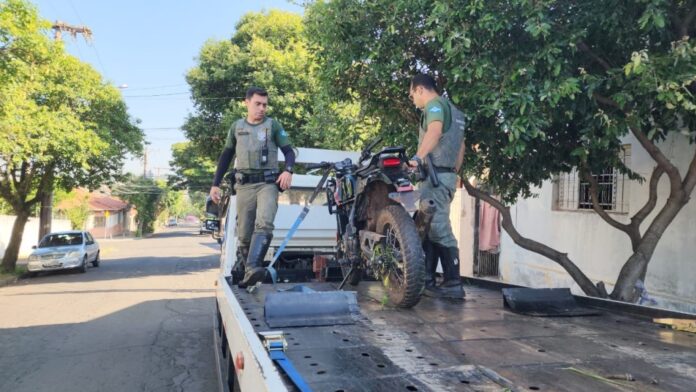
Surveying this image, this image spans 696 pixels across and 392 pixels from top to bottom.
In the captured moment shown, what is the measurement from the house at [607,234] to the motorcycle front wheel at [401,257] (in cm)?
354

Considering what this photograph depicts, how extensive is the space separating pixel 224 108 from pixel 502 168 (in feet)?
39.5

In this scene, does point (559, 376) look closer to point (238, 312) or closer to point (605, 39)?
point (238, 312)

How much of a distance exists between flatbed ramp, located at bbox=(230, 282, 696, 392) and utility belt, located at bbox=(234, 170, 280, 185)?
1.28 metres

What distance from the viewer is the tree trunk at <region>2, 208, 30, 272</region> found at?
16047mm

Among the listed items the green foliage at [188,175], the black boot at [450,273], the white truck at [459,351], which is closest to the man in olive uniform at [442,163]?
the black boot at [450,273]

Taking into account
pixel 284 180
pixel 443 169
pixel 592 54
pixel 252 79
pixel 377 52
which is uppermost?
pixel 252 79

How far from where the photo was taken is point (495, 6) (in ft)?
15.3

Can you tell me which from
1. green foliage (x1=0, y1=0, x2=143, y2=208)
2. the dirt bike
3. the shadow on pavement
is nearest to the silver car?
green foliage (x1=0, y1=0, x2=143, y2=208)

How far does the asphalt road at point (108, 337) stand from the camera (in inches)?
210

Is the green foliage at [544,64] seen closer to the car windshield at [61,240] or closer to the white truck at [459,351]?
the white truck at [459,351]

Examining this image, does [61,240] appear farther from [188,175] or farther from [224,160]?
[188,175]

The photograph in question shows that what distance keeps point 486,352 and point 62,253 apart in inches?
667

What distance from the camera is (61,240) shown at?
17406 millimetres

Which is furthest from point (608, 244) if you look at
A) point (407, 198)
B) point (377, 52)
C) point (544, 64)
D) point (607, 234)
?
point (407, 198)
